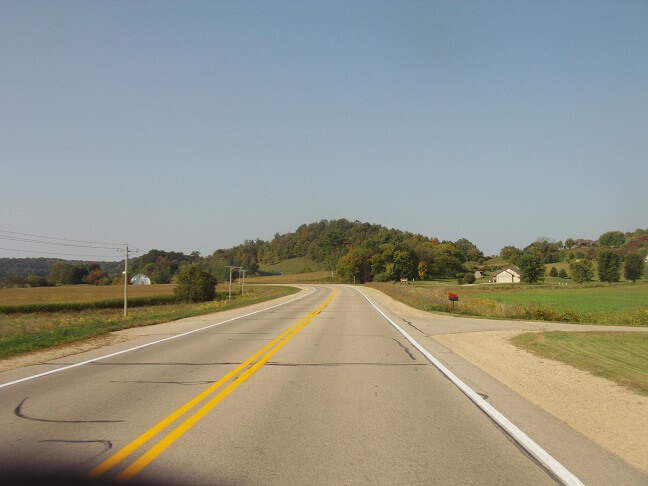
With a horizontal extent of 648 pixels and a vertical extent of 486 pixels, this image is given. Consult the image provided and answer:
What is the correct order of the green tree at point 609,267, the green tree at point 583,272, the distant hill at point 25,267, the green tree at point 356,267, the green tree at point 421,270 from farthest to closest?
the green tree at point 421,270, the green tree at point 356,267, the green tree at point 609,267, the green tree at point 583,272, the distant hill at point 25,267

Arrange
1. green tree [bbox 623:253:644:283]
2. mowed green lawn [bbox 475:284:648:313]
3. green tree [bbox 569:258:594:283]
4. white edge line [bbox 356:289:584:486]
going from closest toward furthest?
white edge line [bbox 356:289:584:486]
mowed green lawn [bbox 475:284:648:313]
green tree [bbox 569:258:594:283]
green tree [bbox 623:253:644:283]

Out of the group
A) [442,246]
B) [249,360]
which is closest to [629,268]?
[442,246]

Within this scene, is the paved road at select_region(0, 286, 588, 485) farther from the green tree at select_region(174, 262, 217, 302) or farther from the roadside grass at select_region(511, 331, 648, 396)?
the green tree at select_region(174, 262, 217, 302)

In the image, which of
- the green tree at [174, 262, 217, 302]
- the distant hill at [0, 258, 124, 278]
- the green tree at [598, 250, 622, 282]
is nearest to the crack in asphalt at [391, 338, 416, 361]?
the green tree at [174, 262, 217, 302]

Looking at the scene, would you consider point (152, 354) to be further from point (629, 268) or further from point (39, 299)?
point (629, 268)

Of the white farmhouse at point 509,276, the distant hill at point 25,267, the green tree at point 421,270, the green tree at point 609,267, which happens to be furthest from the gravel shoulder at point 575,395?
the green tree at point 421,270

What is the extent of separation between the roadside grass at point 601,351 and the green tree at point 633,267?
11769cm

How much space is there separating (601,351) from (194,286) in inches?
2746

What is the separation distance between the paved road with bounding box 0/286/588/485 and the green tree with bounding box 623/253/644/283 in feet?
419

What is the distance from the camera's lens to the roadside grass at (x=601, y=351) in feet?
34.8

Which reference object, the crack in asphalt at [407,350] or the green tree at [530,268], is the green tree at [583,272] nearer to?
the green tree at [530,268]

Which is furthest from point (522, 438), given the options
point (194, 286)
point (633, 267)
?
point (633, 267)

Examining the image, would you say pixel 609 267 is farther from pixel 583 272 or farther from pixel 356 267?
pixel 356 267

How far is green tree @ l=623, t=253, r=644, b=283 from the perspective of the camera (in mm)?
121750
